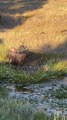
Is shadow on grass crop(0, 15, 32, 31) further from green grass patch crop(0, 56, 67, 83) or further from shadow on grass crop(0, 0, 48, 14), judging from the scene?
green grass patch crop(0, 56, 67, 83)

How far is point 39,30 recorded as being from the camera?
2892 cm

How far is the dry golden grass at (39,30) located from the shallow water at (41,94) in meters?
5.15

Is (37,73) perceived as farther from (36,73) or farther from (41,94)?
(41,94)

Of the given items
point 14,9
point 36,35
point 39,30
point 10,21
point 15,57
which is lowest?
point 15,57

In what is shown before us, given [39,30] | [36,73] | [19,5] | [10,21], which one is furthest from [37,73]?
[19,5]

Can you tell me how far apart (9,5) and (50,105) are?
67.1ft

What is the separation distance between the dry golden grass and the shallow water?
5.15m

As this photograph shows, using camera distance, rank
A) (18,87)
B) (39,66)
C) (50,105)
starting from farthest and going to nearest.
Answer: (39,66) < (18,87) < (50,105)

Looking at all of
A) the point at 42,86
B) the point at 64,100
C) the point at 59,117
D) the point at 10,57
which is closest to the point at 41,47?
the point at 10,57

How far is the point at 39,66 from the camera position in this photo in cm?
2336

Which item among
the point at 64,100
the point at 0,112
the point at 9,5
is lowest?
the point at 64,100

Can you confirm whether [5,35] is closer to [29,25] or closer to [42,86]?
[29,25]

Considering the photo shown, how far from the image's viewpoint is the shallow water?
53.0 feet

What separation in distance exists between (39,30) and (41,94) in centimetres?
1095
